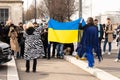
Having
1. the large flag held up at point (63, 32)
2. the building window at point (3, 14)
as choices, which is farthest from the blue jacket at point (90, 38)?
the building window at point (3, 14)

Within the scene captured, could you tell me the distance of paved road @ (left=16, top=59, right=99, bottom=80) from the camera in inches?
482

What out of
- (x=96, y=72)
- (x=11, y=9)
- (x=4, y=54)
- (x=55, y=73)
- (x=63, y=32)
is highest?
(x=11, y=9)

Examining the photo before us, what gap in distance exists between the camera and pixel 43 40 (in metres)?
18.6

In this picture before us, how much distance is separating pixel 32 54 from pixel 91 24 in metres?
2.31

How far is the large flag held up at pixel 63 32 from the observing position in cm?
1797

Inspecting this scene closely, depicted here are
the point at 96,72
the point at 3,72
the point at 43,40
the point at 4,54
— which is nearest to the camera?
the point at 96,72

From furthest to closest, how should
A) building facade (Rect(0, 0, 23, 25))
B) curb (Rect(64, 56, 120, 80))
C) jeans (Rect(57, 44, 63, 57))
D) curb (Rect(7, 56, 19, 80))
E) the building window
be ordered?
the building window → building facade (Rect(0, 0, 23, 25)) → jeans (Rect(57, 44, 63, 57)) → curb (Rect(7, 56, 19, 80)) → curb (Rect(64, 56, 120, 80))

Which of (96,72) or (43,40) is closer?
(96,72)

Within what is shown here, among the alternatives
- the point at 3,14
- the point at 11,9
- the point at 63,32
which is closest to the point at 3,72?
the point at 63,32

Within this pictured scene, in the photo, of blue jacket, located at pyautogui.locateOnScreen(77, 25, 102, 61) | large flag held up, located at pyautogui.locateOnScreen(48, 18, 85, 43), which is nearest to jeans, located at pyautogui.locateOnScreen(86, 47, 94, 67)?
blue jacket, located at pyautogui.locateOnScreen(77, 25, 102, 61)

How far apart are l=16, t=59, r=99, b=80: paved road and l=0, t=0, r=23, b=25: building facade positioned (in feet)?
90.0

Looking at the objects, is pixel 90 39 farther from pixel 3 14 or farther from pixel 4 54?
pixel 3 14

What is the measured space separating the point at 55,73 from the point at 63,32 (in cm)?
548

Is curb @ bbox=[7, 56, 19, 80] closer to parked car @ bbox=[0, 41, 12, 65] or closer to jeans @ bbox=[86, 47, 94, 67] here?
parked car @ bbox=[0, 41, 12, 65]
